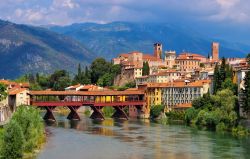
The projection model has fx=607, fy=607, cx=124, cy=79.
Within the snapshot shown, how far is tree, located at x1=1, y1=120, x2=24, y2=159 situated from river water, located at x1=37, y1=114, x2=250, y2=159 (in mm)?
4901

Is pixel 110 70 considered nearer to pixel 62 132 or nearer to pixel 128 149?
pixel 62 132

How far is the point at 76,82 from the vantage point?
145m

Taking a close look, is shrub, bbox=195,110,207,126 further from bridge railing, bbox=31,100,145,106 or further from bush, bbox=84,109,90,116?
bush, bbox=84,109,90,116

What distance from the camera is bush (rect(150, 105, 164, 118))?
10350 centimetres

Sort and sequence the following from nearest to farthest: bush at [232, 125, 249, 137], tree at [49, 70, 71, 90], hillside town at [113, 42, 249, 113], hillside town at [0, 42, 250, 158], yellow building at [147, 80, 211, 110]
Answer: bush at [232, 125, 249, 137] < hillside town at [0, 42, 250, 158] < hillside town at [113, 42, 249, 113] < yellow building at [147, 80, 211, 110] < tree at [49, 70, 71, 90]

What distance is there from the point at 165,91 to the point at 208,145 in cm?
5198

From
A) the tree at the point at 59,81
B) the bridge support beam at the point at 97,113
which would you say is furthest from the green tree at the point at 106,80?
the bridge support beam at the point at 97,113

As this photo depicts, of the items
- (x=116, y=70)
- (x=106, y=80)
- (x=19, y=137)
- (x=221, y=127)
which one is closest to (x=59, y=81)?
(x=106, y=80)

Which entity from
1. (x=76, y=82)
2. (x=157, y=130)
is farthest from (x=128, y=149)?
(x=76, y=82)

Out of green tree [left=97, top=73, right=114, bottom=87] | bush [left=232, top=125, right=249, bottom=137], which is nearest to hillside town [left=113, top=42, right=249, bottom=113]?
green tree [left=97, top=73, right=114, bottom=87]

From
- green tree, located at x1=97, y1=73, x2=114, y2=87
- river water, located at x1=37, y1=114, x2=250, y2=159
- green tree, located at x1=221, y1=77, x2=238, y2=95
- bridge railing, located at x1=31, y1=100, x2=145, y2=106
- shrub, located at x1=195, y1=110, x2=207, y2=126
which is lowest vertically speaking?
river water, located at x1=37, y1=114, x2=250, y2=159

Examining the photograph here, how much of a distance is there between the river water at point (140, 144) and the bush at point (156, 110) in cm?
2505

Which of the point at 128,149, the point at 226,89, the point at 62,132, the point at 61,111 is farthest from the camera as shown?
the point at 61,111

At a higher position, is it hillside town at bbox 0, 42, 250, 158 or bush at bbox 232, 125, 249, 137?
hillside town at bbox 0, 42, 250, 158
